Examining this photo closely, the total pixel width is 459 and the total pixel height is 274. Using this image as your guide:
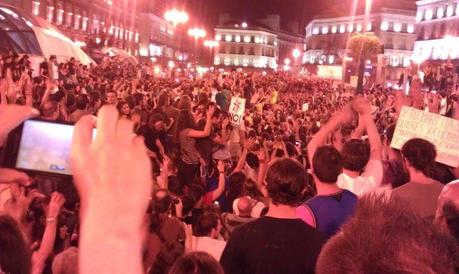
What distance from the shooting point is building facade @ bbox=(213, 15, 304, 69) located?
13288 centimetres

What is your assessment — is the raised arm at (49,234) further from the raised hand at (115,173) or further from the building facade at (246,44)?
the building facade at (246,44)

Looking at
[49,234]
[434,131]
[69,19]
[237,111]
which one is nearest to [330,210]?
[49,234]

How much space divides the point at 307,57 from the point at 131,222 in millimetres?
119526

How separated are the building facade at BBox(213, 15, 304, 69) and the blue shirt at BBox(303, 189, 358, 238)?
427ft

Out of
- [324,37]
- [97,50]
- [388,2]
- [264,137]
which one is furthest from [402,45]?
[264,137]

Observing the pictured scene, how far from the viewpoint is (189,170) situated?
8594 millimetres

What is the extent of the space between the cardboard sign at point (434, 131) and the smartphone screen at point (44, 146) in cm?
406

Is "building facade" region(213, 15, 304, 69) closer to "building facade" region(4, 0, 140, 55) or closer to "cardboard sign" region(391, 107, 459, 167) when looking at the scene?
"building facade" region(4, 0, 140, 55)

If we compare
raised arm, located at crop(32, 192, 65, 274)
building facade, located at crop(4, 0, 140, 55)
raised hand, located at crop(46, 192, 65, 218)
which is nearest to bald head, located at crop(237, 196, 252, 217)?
raised arm, located at crop(32, 192, 65, 274)

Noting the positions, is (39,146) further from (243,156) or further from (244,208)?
(243,156)

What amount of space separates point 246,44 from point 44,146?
131326mm

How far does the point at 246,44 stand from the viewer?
133 meters

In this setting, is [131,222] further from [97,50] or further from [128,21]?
[128,21]

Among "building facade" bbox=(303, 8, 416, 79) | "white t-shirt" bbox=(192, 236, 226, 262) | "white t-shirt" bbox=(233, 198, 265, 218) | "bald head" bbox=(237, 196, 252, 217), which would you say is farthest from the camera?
"building facade" bbox=(303, 8, 416, 79)
